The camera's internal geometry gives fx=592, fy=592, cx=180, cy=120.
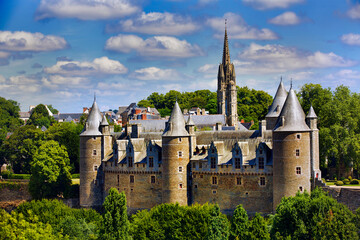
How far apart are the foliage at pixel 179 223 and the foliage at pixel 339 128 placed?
21519 millimetres

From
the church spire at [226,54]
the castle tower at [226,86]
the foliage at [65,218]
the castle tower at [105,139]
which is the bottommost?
the foliage at [65,218]

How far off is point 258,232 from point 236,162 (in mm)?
11933

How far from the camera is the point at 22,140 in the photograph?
98.6 metres

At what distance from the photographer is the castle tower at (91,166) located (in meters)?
71.4

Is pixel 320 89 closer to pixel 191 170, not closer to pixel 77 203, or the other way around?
pixel 191 170

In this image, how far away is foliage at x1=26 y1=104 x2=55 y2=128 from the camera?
480ft

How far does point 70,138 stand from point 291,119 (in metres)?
44.0

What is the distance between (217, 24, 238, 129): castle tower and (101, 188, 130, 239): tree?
75.3m

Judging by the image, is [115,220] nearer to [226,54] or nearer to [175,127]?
[175,127]

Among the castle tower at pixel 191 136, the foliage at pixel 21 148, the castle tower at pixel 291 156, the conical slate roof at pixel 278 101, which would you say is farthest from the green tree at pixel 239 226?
the foliage at pixel 21 148

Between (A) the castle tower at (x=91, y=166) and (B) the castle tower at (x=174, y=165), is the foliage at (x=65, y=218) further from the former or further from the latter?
(B) the castle tower at (x=174, y=165)

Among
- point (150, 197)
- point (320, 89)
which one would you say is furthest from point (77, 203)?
point (320, 89)

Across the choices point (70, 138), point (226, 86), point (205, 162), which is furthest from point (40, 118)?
point (205, 162)

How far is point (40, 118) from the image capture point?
14975cm
